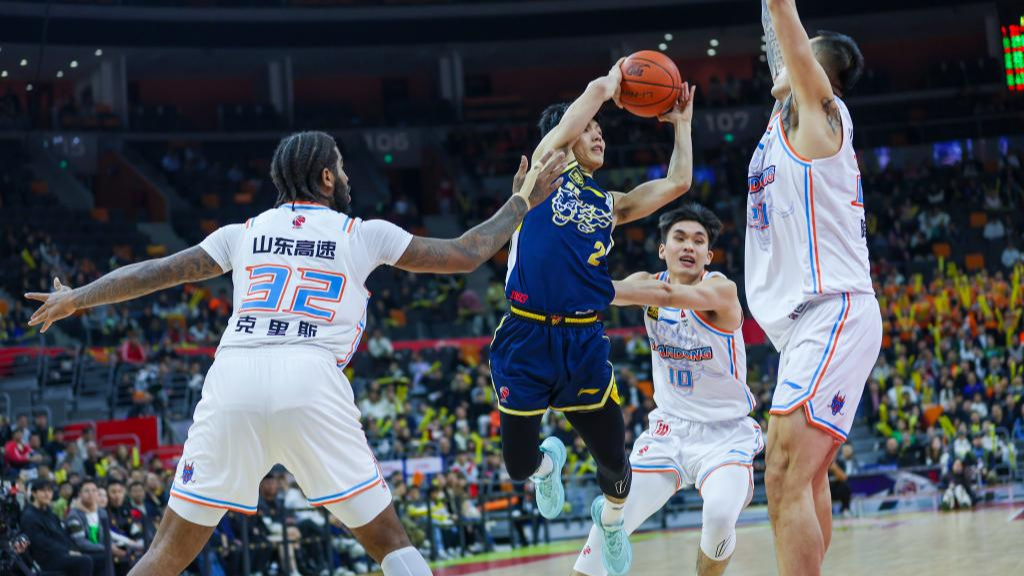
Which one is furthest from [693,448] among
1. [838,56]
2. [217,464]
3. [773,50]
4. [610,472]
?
[217,464]

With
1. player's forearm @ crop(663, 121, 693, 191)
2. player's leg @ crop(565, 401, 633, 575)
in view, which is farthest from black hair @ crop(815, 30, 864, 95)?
player's leg @ crop(565, 401, 633, 575)

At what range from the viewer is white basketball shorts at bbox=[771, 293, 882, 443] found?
17.7 feet

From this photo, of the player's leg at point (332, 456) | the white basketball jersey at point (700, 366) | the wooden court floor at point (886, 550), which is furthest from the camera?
the wooden court floor at point (886, 550)

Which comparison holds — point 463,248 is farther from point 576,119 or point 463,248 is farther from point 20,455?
point 20,455

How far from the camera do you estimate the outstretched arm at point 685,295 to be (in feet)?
23.4

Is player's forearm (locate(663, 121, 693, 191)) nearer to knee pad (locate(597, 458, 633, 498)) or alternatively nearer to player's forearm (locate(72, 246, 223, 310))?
knee pad (locate(597, 458, 633, 498))

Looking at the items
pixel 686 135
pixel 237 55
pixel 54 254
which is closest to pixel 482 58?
pixel 237 55

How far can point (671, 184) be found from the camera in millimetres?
7383

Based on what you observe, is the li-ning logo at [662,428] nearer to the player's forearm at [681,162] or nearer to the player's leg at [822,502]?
the player's forearm at [681,162]

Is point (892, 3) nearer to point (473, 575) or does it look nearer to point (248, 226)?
point (473, 575)

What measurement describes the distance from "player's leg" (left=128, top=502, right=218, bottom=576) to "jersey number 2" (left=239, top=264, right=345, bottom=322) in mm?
872

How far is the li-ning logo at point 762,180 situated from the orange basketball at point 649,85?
1.38m

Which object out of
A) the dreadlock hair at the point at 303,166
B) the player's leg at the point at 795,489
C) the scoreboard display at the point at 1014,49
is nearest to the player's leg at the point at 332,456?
the dreadlock hair at the point at 303,166

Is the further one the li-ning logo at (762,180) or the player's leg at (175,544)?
the li-ning logo at (762,180)
